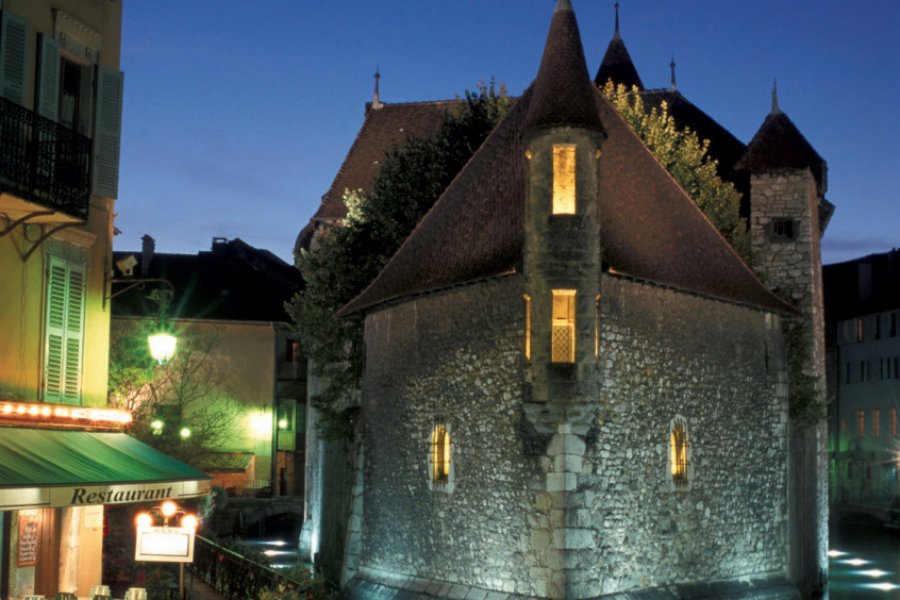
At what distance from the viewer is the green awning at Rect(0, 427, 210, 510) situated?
12281 millimetres

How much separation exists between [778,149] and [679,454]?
13.5 m

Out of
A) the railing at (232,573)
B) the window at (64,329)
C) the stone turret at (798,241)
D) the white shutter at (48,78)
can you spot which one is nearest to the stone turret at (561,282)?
the railing at (232,573)

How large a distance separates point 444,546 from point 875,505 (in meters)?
45.9

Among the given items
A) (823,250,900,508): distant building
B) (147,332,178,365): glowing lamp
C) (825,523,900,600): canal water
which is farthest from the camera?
(823,250,900,508): distant building

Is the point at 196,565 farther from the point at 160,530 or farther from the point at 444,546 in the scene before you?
the point at 160,530

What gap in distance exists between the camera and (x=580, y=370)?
21.6 metres

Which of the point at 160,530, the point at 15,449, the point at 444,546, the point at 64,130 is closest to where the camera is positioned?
the point at 15,449

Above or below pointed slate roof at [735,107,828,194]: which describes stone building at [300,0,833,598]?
A: below

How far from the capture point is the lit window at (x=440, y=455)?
79.2 feet

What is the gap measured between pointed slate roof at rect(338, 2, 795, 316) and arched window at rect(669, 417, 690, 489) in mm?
2624

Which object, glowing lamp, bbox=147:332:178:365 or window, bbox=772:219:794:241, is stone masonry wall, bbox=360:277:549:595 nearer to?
glowing lamp, bbox=147:332:178:365

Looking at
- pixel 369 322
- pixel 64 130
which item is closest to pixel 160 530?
pixel 64 130

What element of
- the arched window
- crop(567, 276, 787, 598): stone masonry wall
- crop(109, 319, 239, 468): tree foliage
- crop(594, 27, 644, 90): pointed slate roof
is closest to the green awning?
crop(567, 276, 787, 598): stone masonry wall

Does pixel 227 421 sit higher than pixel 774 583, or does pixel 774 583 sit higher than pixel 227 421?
pixel 227 421
